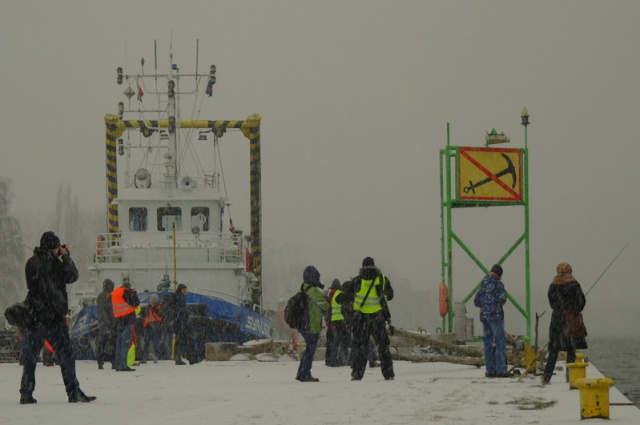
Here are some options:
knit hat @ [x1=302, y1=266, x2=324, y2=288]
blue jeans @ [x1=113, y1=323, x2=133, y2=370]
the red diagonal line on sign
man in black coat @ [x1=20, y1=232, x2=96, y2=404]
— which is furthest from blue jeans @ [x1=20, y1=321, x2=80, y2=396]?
the red diagonal line on sign

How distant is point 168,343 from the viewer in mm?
27078

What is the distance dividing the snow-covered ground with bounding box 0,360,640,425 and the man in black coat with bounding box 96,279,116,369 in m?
3.12

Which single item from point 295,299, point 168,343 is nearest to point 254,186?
point 168,343

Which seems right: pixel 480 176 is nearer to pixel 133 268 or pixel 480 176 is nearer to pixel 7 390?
pixel 133 268

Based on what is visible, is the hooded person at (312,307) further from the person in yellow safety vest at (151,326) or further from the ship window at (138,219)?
the ship window at (138,219)

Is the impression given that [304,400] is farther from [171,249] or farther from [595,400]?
[171,249]

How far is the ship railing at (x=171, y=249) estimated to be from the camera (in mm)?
34844

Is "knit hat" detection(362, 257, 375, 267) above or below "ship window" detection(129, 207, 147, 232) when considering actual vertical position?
below

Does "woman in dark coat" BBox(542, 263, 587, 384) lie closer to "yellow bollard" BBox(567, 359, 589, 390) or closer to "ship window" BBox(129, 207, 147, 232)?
"yellow bollard" BBox(567, 359, 589, 390)

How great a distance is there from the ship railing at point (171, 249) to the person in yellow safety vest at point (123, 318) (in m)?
11.2

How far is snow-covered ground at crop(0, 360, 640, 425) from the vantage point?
36.3ft

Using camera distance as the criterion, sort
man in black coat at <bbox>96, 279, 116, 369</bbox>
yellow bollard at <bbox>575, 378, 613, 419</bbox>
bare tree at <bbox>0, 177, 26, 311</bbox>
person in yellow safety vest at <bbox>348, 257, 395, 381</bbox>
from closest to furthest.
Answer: yellow bollard at <bbox>575, 378, 613, 419</bbox>, person in yellow safety vest at <bbox>348, 257, 395, 381</bbox>, man in black coat at <bbox>96, 279, 116, 369</bbox>, bare tree at <bbox>0, 177, 26, 311</bbox>

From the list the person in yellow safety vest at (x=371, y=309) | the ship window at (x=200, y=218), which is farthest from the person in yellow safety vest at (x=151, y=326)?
the ship window at (x=200, y=218)

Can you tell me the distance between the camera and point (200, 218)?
36.0 meters
